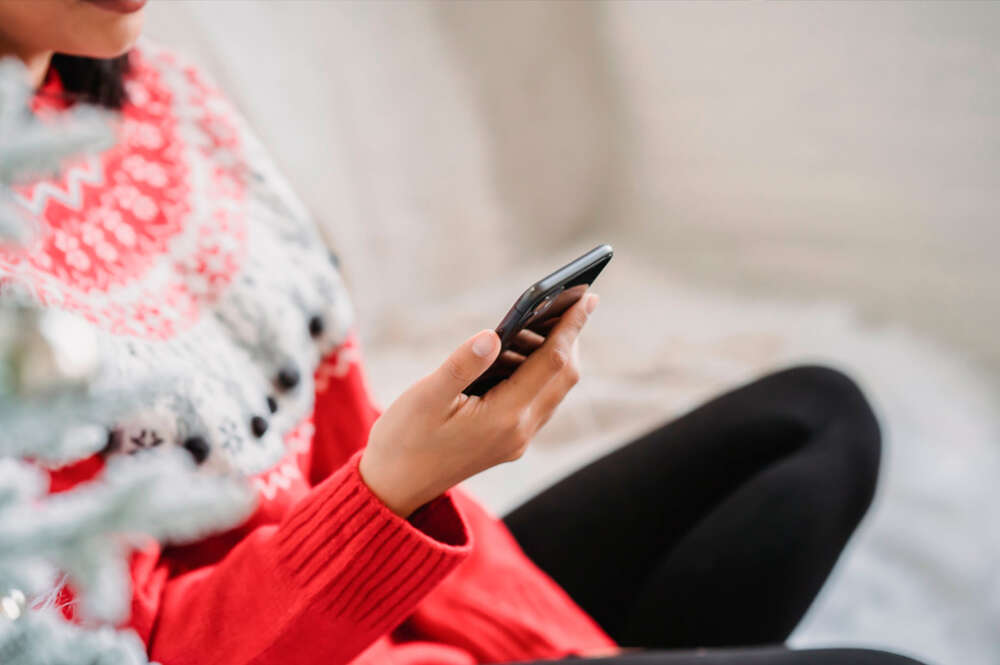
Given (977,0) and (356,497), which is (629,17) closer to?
(977,0)

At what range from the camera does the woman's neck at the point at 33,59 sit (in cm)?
47

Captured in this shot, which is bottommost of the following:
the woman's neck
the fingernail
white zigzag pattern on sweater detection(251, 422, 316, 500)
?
white zigzag pattern on sweater detection(251, 422, 316, 500)

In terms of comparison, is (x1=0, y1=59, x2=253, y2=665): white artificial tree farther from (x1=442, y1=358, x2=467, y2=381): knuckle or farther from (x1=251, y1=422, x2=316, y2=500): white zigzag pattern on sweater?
(x1=251, y1=422, x2=316, y2=500): white zigzag pattern on sweater

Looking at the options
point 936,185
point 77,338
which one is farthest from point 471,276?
point 77,338

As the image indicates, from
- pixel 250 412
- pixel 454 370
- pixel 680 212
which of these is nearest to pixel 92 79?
pixel 250 412

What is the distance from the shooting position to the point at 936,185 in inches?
37.6

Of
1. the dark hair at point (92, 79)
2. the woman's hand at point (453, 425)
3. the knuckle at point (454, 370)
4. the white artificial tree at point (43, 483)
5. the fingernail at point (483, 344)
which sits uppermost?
the dark hair at point (92, 79)

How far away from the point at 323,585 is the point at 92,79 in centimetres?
36

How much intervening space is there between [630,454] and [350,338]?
239 millimetres

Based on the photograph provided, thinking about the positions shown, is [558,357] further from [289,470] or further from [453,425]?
[289,470]

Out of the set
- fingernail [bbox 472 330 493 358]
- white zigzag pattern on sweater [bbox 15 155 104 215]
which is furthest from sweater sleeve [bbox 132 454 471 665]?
white zigzag pattern on sweater [bbox 15 155 104 215]

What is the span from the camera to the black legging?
2.09ft

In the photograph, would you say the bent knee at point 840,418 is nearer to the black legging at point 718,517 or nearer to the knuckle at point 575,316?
the black legging at point 718,517

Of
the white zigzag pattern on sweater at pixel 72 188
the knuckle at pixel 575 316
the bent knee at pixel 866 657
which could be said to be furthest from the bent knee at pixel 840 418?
the white zigzag pattern on sweater at pixel 72 188
